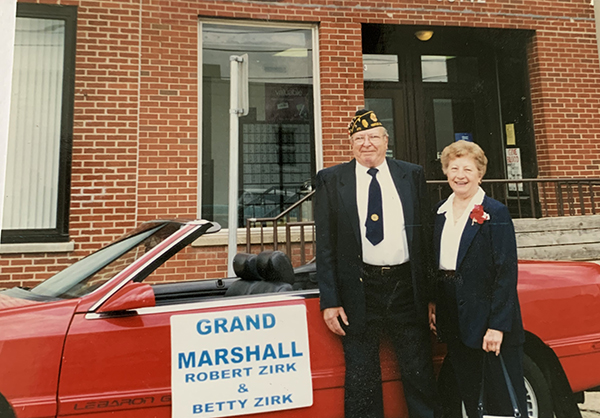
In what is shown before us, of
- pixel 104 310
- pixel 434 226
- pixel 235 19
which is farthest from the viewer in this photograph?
pixel 235 19

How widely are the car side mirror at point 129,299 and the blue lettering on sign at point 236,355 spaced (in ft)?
0.97

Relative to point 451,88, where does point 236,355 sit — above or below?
below

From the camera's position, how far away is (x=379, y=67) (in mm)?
3486

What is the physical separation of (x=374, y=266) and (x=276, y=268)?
0.55 metres

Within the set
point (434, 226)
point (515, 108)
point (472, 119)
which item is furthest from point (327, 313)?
point (515, 108)

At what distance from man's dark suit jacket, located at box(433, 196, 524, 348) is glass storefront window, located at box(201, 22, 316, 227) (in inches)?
54.2

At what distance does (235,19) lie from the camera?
3459mm

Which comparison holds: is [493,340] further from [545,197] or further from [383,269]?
[545,197]

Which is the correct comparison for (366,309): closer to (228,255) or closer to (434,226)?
(434,226)

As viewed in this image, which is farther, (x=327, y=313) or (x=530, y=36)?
(x=530, y=36)

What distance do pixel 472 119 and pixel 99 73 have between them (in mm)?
2643

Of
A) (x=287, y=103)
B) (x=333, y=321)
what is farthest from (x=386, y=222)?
(x=287, y=103)

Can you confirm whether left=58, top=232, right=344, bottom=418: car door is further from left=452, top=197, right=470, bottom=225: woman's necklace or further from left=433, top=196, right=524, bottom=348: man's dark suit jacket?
left=452, top=197, right=470, bottom=225: woman's necklace

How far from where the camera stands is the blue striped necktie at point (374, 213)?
2.41 m
